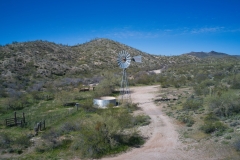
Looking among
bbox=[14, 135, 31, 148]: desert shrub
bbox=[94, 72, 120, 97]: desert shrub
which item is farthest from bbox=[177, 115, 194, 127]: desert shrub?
bbox=[94, 72, 120, 97]: desert shrub

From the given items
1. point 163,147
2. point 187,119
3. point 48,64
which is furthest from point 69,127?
point 48,64

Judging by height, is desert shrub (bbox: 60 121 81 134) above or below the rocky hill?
below

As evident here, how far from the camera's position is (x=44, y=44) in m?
78.2

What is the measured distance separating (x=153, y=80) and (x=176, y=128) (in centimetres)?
2830

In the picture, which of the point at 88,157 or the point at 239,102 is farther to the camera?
the point at 239,102

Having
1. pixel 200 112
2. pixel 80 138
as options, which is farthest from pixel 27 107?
pixel 200 112

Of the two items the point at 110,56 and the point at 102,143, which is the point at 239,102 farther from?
the point at 110,56

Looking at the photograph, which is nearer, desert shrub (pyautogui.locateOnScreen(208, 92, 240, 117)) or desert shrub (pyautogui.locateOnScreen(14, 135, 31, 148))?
desert shrub (pyautogui.locateOnScreen(14, 135, 31, 148))

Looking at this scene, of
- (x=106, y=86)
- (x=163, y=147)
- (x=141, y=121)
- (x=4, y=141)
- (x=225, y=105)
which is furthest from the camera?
(x=106, y=86)

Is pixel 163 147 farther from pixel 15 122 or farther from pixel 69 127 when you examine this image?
pixel 15 122

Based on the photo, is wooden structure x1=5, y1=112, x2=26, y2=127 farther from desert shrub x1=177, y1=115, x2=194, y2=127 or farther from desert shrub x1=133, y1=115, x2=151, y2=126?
desert shrub x1=177, y1=115, x2=194, y2=127

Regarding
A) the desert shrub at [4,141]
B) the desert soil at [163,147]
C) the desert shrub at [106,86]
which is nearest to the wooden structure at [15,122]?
the desert shrub at [4,141]

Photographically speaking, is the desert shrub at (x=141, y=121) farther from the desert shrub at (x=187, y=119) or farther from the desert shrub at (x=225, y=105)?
the desert shrub at (x=225, y=105)

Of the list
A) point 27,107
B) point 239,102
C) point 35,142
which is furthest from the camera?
point 27,107
